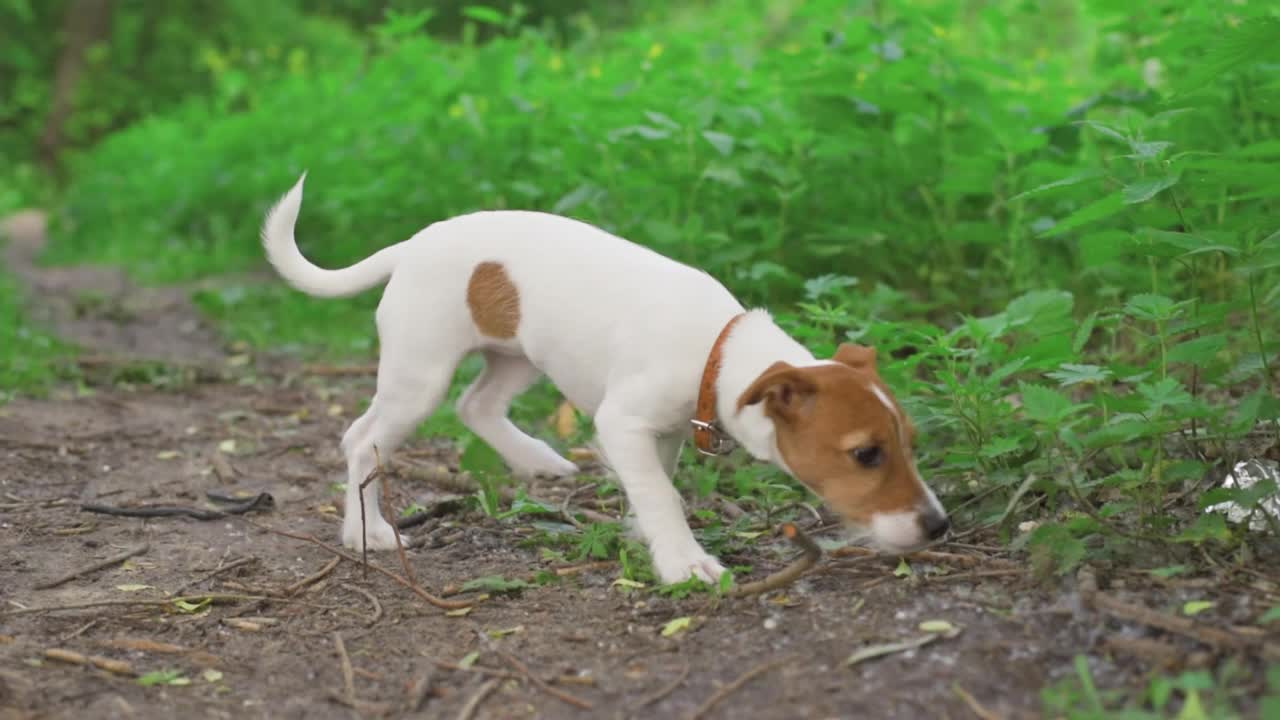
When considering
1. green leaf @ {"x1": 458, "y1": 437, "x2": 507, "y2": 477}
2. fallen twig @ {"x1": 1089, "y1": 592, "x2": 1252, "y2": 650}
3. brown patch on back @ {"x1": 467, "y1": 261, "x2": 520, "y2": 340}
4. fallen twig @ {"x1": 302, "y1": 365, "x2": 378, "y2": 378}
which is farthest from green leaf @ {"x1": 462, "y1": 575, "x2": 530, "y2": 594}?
fallen twig @ {"x1": 302, "y1": 365, "x2": 378, "y2": 378}

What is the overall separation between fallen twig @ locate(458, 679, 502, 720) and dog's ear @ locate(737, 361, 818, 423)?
32.1 inches

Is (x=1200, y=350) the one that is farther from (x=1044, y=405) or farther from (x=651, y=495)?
(x=651, y=495)

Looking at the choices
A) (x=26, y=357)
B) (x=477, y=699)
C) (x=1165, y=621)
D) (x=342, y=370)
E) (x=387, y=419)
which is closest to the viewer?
(x=1165, y=621)

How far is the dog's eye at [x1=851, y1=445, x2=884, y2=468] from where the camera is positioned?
306 cm

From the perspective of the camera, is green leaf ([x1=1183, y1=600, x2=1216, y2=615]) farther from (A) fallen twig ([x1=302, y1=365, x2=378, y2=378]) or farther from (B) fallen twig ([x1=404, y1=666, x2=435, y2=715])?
(A) fallen twig ([x1=302, y1=365, x2=378, y2=378])

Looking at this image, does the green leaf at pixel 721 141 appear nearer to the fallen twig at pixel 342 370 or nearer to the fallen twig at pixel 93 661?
the fallen twig at pixel 342 370

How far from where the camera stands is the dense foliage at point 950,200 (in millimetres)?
3273

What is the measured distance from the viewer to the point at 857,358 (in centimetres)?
326

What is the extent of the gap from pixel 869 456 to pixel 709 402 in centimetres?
46

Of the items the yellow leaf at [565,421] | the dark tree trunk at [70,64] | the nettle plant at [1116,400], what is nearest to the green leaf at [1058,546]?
the nettle plant at [1116,400]

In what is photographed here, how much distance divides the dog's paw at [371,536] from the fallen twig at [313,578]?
0.15 meters

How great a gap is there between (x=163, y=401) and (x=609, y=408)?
336 cm

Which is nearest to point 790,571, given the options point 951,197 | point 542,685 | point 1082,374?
point 542,685

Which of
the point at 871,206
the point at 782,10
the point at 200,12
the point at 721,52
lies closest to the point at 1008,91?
the point at 871,206
